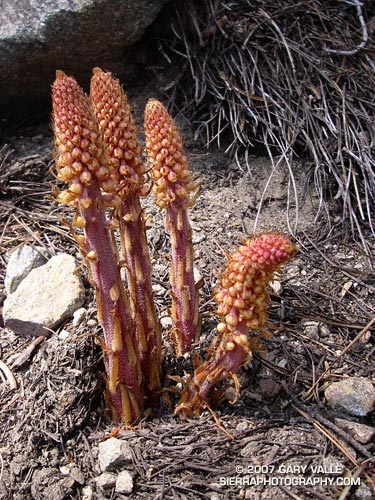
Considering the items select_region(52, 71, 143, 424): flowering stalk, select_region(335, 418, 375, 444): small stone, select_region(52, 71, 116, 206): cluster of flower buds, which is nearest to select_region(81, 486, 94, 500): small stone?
select_region(52, 71, 143, 424): flowering stalk

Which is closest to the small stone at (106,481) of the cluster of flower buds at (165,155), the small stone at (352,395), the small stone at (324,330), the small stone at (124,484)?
the small stone at (124,484)

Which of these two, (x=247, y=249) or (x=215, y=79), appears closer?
(x=247, y=249)

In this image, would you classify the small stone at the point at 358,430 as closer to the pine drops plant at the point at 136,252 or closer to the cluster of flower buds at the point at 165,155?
the pine drops plant at the point at 136,252

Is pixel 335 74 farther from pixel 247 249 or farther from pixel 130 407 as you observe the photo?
pixel 130 407

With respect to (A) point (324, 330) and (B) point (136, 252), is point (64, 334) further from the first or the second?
(A) point (324, 330)

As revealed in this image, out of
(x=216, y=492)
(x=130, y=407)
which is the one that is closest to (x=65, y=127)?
(x=130, y=407)

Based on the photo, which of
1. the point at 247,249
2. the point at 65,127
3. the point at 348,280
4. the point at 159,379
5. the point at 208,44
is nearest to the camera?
the point at 65,127

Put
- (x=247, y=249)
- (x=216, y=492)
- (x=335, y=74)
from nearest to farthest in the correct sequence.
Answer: (x=247, y=249) < (x=216, y=492) < (x=335, y=74)
